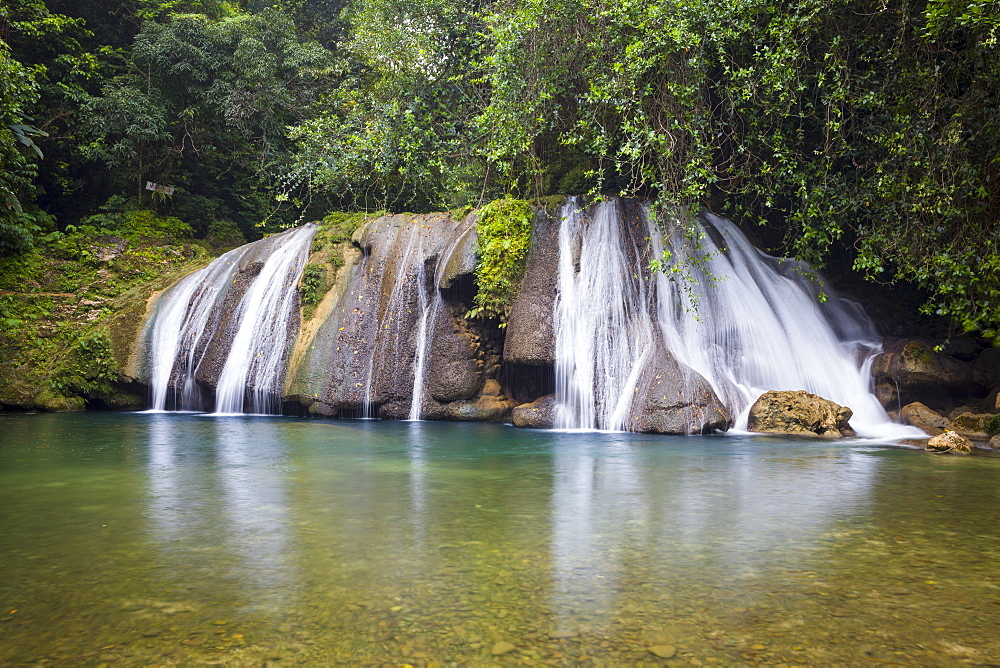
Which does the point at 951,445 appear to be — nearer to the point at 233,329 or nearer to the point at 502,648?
the point at 502,648

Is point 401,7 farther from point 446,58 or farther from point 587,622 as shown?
point 587,622

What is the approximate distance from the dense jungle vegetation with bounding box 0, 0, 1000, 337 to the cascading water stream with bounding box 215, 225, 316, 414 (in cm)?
353

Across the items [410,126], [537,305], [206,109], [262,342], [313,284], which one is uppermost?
[206,109]

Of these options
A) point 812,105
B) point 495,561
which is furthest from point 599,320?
point 495,561

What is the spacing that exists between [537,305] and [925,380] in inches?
242

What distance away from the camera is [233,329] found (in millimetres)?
13508

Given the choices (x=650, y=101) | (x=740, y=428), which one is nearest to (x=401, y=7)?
(x=650, y=101)

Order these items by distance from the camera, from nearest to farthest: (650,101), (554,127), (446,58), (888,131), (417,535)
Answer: (417,535), (888,131), (650,101), (554,127), (446,58)

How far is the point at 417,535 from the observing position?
4.11m

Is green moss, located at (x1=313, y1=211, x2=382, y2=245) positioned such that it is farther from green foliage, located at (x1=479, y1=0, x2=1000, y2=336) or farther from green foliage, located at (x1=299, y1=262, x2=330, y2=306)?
green foliage, located at (x1=479, y1=0, x2=1000, y2=336)

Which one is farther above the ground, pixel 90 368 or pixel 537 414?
pixel 90 368

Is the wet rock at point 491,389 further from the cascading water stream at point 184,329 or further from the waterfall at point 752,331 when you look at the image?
the cascading water stream at point 184,329

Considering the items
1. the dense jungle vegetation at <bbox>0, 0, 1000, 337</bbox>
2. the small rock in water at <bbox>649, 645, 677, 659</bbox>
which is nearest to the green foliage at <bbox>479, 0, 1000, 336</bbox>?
the dense jungle vegetation at <bbox>0, 0, 1000, 337</bbox>

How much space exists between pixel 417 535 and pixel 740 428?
23.2ft
